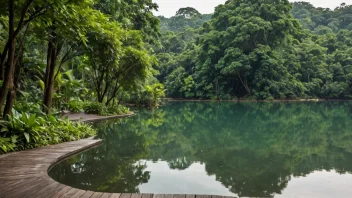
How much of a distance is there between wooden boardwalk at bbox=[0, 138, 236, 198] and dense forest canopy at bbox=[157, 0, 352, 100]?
1178 inches

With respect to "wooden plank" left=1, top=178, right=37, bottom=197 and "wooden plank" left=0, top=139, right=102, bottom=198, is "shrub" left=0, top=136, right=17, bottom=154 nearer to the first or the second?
"wooden plank" left=0, top=139, right=102, bottom=198

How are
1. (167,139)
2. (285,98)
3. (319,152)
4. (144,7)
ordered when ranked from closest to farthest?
(319,152) < (167,139) < (144,7) < (285,98)

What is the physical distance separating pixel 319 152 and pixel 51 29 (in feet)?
25.8

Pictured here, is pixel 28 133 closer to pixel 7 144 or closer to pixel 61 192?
pixel 7 144

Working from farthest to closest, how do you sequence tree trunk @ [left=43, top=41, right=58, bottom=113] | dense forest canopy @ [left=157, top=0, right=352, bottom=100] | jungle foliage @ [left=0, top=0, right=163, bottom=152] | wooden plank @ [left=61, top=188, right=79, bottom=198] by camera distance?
dense forest canopy @ [left=157, top=0, right=352, bottom=100]
tree trunk @ [left=43, top=41, right=58, bottom=113]
jungle foliage @ [left=0, top=0, right=163, bottom=152]
wooden plank @ [left=61, top=188, right=79, bottom=198]

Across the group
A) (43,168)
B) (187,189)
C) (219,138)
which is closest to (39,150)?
(43,168)

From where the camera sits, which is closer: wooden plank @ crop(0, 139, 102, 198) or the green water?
wooden plank @ crop(0, 139, 102, 198)

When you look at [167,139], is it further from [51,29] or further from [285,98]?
[285,98]

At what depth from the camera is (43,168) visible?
513 cm

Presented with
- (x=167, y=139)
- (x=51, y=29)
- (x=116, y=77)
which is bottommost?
(x=167, y=139)

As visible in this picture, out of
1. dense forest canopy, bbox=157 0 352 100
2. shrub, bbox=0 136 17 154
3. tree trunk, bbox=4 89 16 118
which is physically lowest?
shrub, bbox=0 136 17 154

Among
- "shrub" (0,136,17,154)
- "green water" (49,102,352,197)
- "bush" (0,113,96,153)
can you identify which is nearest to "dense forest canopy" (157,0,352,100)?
"green water" (49,102,352,197)

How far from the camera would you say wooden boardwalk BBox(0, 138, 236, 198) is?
3.88m

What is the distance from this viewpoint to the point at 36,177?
4582mm
